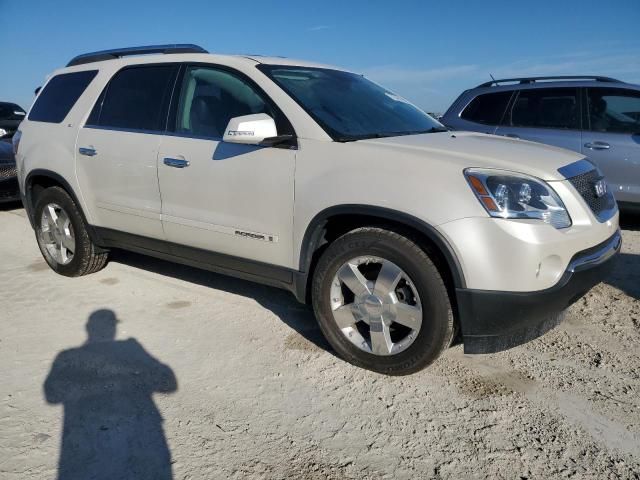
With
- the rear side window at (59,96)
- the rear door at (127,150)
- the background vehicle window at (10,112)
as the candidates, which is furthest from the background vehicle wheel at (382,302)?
the background vehicle window at (10,112)

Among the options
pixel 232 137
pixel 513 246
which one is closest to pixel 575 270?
pixel 513 246

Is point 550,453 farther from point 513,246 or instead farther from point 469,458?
point 513,246

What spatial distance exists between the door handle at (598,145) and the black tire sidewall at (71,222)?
519 centimetres

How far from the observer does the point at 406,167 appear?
2.71m

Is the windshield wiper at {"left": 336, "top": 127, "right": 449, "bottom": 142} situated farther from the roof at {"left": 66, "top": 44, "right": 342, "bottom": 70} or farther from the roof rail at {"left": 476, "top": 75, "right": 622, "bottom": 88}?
the roof rail at {"left": 476, "top": 75, "right": 622, "bottom": 88}

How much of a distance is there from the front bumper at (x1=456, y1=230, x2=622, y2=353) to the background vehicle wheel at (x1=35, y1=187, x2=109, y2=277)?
→ 10.9ft

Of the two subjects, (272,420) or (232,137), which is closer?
(272,420)

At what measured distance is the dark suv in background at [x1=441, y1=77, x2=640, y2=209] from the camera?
18.4 feet

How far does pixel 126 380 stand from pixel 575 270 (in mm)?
2484

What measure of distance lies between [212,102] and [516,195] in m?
2.12

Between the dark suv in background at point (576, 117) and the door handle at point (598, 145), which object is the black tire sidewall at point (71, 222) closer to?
the dark suv in background at point (576, 117)

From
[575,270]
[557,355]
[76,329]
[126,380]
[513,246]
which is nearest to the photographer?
[513,246]

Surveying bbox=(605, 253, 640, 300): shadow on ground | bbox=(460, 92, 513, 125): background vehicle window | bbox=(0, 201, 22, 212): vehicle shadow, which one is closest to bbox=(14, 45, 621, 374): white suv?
bbox=(605, 253, 640, 300): shadow on ground

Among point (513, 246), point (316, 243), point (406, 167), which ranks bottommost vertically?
point (316, 243)
